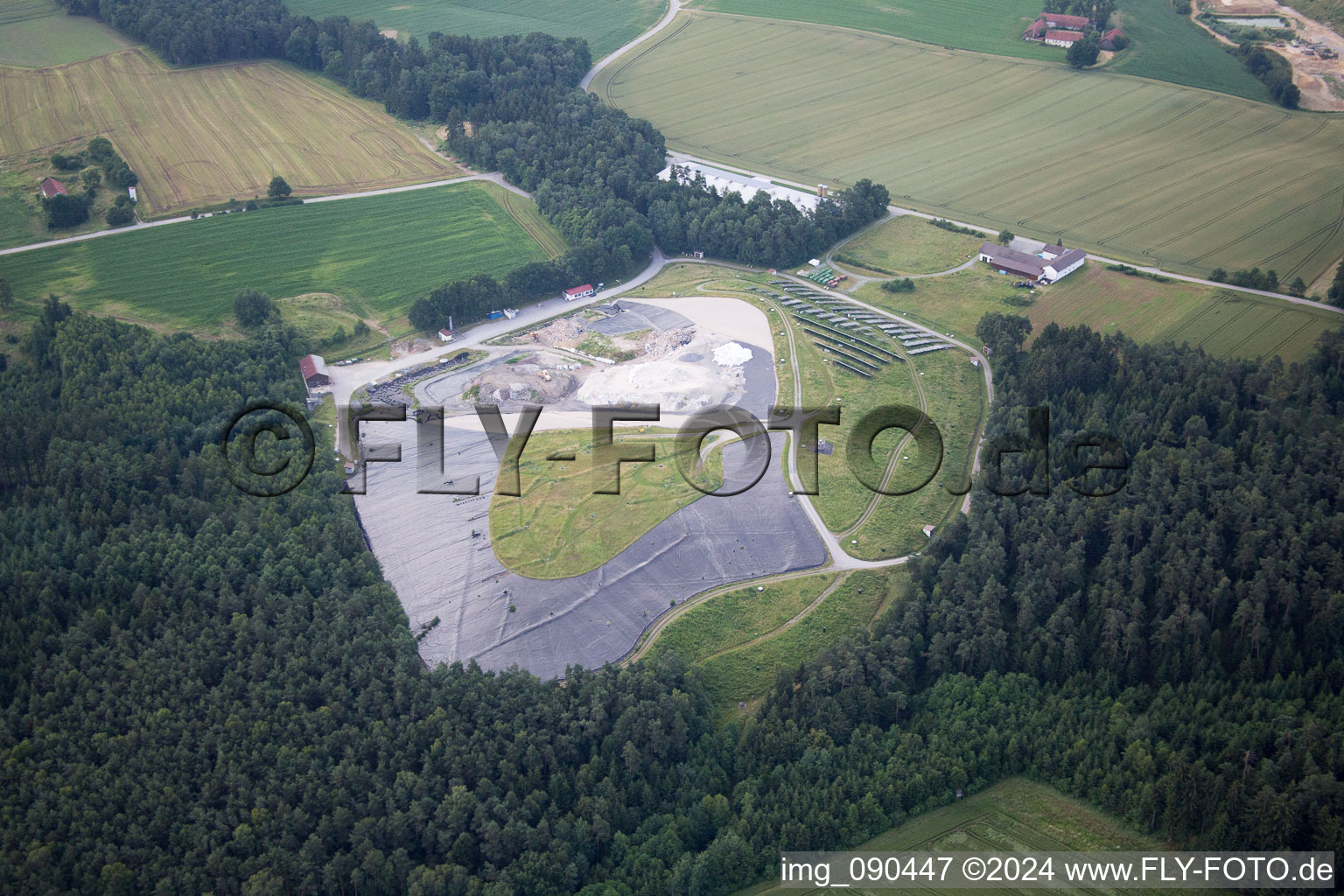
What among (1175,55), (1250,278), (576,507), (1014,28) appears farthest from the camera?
(1014,28)

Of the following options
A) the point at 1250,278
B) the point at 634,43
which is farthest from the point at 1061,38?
the point at 1250,278

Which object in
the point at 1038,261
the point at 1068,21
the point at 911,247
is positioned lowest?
the point at 911,247

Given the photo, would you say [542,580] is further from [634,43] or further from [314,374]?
[634,43]

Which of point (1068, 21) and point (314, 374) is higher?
point (1068, 21)

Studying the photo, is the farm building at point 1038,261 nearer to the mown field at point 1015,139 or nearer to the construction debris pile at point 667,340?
the mown field at point 1015,139

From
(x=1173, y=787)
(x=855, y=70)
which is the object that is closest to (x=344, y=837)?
(x=1173, y=787)

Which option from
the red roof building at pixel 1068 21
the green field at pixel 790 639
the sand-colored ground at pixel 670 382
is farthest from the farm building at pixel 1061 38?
the green field at pixel 790 639

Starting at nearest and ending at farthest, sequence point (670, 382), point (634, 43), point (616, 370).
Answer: point (670, 382)
point (616, 370)
point (634, 43)

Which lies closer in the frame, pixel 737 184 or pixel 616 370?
pixel 616 370
